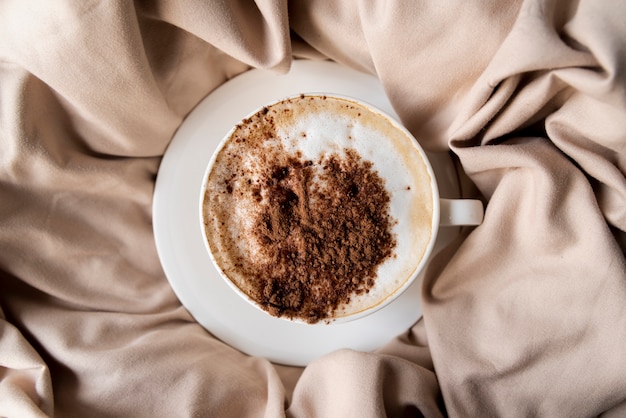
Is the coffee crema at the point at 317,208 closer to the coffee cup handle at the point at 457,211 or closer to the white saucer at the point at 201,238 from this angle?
the coffee cup handle at the point at 457,211

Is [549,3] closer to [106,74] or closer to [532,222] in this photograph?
[532,222]

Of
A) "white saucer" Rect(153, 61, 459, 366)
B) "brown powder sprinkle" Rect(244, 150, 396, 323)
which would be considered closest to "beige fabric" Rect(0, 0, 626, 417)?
"white saucer" Rect(153, 61, 459, 366)

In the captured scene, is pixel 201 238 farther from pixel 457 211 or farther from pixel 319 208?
pixel 457 211

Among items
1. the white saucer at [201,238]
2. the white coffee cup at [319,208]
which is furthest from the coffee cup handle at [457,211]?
the white saucer at [201,238]

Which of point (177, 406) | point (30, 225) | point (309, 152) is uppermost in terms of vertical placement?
point (309, 152)

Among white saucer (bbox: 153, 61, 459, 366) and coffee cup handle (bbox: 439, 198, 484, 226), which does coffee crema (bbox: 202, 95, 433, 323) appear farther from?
white saucer (bbox: 153, 61, 459, 366)

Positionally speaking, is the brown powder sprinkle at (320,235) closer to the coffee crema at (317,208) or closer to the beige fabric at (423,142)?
the coffee crema at (317,208)

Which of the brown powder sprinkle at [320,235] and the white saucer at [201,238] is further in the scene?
the white saucer at [201,238]

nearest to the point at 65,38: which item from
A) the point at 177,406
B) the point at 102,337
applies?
the point at 102,337
